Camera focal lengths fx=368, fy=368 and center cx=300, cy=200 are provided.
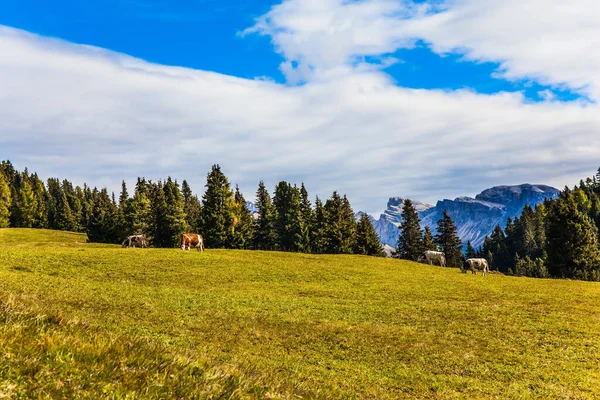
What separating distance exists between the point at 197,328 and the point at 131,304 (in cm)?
609

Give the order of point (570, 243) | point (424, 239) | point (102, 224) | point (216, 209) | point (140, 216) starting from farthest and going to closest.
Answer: point (102, 224) → point (424, 239) → point (140, 216) → point (216, 209) → point (570, 243)

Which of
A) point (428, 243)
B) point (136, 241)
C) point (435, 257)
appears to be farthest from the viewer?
point (428, 243)

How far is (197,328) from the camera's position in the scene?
19.7 metres

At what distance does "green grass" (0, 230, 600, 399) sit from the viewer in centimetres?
591

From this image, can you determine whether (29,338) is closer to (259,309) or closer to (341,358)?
(341,358)

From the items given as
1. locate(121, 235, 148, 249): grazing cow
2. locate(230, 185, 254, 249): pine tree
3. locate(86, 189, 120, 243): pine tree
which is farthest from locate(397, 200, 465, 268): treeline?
locate(86, 189, 120, 243): pine tree

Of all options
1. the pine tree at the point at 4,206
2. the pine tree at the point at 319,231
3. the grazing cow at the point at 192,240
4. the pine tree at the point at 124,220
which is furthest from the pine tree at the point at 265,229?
the pine tree at the point at 4,206

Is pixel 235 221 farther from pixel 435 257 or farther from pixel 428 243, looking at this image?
pixel 428 243

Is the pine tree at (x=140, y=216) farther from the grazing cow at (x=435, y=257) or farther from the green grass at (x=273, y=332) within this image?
the grazing cow at (x=435, y=257)

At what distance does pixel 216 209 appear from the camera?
79438 millimetres

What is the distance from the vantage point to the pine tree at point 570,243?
6643 cm

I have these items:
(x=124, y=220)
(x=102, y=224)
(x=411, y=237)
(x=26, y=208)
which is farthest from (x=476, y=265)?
(x=26, y=208)

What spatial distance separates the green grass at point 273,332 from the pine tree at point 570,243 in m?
31.6

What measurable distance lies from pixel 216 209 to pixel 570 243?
68503 mm
